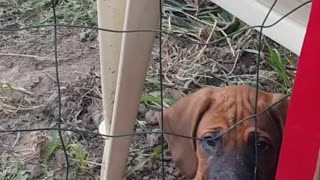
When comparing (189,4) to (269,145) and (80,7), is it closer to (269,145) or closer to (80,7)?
(80,7)

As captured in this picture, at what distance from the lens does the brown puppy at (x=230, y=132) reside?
50.8 inches

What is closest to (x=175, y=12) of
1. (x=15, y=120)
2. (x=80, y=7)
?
(x=80, y=7)

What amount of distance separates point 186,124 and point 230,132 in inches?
4.5

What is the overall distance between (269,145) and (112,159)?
0.27 metres

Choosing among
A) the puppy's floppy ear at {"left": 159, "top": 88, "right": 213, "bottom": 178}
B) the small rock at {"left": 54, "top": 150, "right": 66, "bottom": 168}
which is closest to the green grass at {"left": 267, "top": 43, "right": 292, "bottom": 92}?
the puppy's floppy ear at {"left": 159, "top": 88, "right": 213, "bottom": 178}

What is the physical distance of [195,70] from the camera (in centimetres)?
184

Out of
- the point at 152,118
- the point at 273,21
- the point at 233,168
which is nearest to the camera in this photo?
the point at 273,21

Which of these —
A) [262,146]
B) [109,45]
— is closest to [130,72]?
[109,45]

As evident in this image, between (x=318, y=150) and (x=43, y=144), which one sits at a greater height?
(x=43, y=144)

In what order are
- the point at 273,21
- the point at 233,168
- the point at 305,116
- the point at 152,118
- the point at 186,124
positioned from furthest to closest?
the point at 152,118, the point at 186,124, the point at 233,168, the point at 273,21, the point at 305,116

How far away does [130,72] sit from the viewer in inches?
48.3

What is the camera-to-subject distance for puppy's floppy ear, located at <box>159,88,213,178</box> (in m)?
1.36

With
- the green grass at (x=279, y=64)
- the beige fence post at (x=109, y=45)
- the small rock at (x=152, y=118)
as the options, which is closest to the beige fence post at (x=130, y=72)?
the beige fence post at (x=109, y=45)

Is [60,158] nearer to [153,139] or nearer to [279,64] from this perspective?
[153,139]
